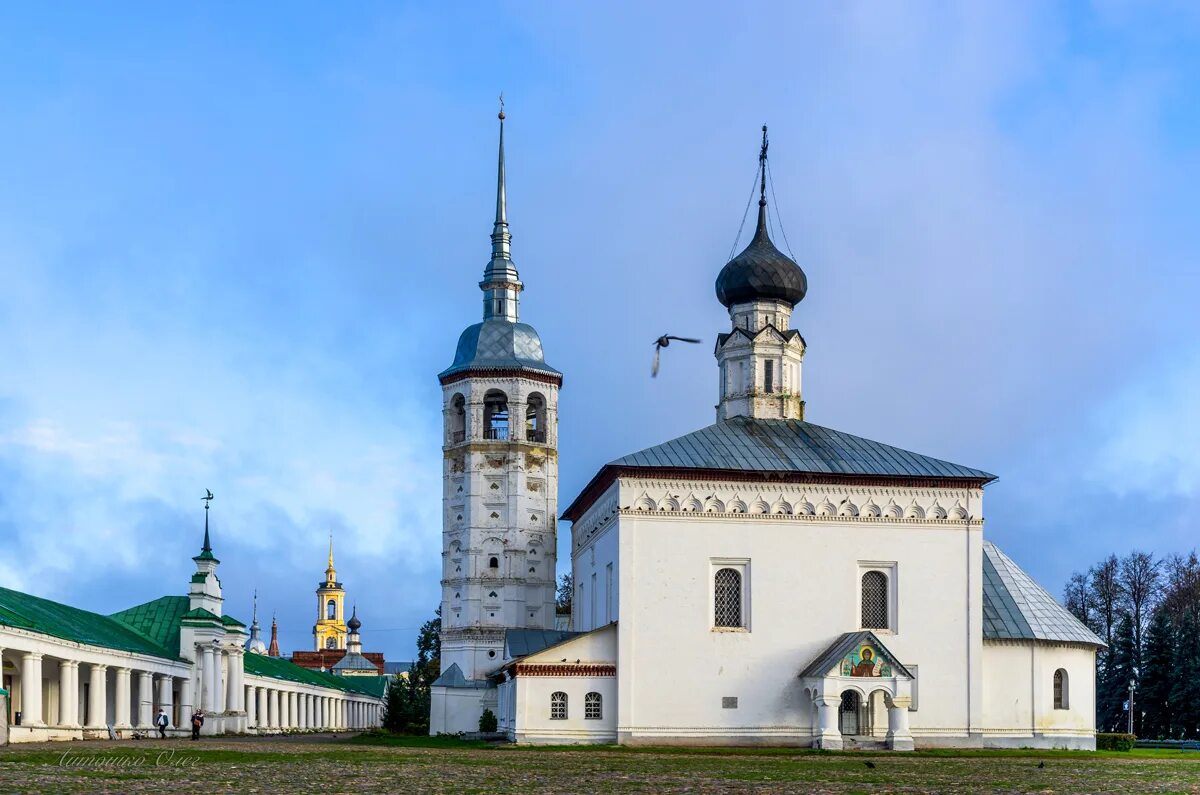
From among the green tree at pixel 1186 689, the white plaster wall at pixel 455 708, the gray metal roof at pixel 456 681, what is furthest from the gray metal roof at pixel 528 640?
the green tree at pixel 1186 689

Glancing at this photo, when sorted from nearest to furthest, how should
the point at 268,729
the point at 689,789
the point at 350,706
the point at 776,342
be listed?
1. the point at 689,789
2. the point at 776,342
3. the point at 268,729
4. the point at 350,706

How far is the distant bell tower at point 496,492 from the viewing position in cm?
5716

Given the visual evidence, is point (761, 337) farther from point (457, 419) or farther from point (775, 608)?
point (457, 419)

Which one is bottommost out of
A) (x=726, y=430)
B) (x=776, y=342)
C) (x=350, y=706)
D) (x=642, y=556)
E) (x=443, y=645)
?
(x=350, y=706)

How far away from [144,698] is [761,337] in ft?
74.7

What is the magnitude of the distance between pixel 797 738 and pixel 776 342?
1261cm

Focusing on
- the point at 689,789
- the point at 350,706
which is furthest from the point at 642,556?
the point at 350,706

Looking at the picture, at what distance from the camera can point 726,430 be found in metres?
42.3

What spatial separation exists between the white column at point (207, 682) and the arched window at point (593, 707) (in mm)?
21585

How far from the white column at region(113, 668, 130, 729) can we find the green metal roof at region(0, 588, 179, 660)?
2.58ft

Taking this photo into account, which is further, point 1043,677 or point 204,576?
point 204,576

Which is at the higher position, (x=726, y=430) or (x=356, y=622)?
(x=726, y=430)

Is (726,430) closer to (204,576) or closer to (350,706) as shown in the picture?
(204,576)

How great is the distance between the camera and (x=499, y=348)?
196 feet
